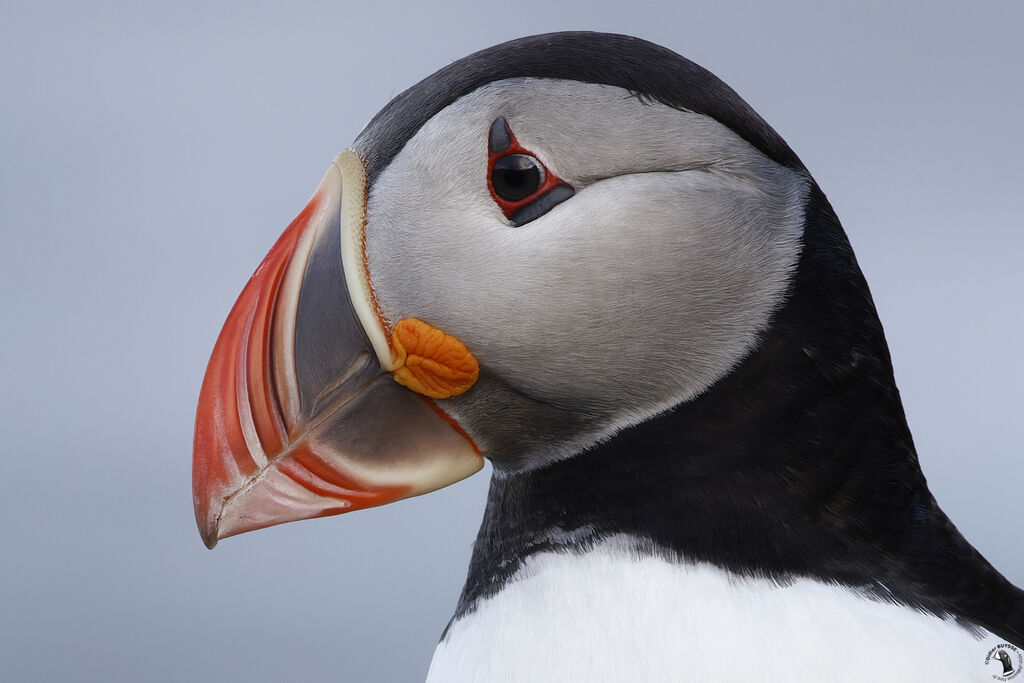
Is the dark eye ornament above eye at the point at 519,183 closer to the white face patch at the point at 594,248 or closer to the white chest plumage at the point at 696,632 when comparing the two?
the white face patch at the point at 594,248

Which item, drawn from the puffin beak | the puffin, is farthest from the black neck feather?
the puffin beak

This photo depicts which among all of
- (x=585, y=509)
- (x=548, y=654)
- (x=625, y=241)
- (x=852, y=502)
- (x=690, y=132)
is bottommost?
(x=548, y=654)

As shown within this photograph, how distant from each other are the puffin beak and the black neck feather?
173mm

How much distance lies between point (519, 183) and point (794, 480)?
40 cm

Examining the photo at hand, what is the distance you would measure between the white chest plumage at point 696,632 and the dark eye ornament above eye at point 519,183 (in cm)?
34

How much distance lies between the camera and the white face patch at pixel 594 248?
1.23m

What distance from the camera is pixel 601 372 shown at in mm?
1260

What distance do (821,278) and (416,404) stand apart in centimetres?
44

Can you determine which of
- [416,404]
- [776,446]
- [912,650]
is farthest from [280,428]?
[912,650]

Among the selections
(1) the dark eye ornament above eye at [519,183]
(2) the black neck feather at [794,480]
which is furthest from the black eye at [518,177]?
(2) the black neck feather at [794,480]

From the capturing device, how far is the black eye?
123 centimetres

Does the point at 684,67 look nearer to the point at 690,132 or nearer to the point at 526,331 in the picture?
the point at 690,132

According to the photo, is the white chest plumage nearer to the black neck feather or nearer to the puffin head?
the black neck feather

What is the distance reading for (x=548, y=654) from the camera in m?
1.22
